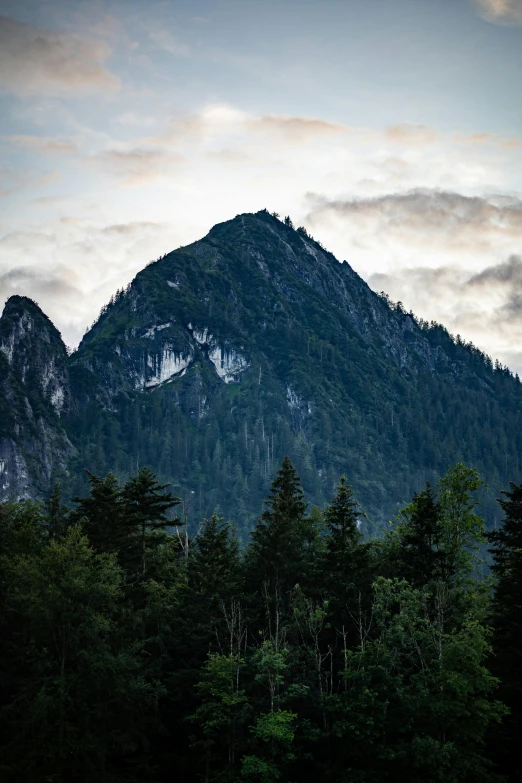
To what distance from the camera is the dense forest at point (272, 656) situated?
173ft

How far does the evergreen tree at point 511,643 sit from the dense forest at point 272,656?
0.13m

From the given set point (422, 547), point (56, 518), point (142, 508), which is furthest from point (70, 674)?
point (422, 547)

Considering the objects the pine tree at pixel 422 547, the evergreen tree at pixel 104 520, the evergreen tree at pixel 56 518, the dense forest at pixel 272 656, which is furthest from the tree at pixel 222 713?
the evergreen tree at pixel 56 518

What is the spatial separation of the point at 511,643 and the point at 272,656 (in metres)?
14.9

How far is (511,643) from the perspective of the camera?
55250 mm

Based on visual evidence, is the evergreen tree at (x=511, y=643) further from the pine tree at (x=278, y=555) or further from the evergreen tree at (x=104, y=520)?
the evergreen tree at (x=104, y=520)

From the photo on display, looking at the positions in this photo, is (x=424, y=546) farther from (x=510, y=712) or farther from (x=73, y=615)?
(x=73, y=615)

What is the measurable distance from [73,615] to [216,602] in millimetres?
12251

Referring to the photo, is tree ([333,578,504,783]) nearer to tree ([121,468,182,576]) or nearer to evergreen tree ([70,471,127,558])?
tree ([121,468,182,576])

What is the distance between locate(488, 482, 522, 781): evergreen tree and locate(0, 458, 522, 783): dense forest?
134 millimetres

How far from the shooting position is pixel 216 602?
65.0 metres

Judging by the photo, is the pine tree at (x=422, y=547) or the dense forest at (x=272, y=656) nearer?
the dense forest at (x=272, y=656)

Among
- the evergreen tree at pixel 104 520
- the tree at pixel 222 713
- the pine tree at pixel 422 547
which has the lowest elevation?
the tree at pixel 222 713

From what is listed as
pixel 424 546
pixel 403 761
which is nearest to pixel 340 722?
pixel 403 761
